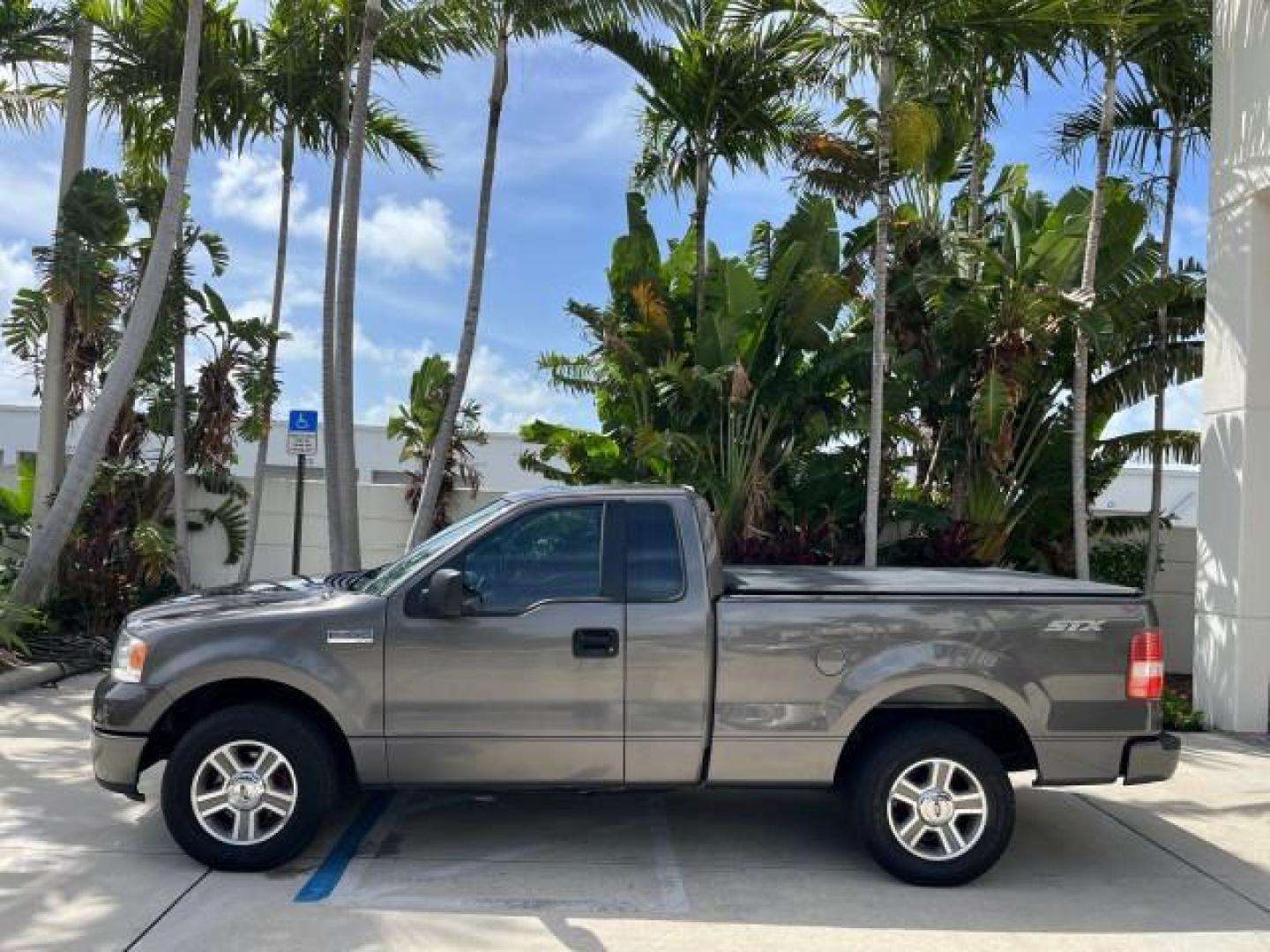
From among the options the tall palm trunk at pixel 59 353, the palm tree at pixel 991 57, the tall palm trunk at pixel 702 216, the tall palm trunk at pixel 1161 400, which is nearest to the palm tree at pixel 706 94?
the tall palm trunk at pixel 702 216

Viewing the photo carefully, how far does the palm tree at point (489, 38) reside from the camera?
1215cm

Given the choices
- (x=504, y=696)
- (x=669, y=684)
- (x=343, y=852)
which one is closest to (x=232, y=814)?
(x=343, y=852)

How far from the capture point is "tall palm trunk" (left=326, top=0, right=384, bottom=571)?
11.9 metres

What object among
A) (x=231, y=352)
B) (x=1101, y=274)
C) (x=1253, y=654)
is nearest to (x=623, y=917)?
(x=1253, y=654)

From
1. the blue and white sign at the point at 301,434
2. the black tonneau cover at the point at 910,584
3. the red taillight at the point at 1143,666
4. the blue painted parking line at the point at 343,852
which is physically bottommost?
the blue painted parking line at the point at 343,852

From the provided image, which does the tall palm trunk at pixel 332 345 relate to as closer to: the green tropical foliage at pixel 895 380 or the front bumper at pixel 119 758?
the green tropical foliage at pixel 895 380

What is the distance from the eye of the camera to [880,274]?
11.0 meters

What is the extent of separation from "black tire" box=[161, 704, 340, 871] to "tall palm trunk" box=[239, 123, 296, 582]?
345 inches

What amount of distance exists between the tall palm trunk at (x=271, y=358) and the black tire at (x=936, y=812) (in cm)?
1010

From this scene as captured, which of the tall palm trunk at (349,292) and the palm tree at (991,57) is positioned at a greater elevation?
the palm tree at (991,57)

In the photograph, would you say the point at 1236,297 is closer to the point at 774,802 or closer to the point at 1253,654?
the point at 1253,654

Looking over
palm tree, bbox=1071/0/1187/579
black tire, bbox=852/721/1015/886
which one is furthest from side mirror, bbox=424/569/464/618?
palm tree, bbox=1071/0/1187/579

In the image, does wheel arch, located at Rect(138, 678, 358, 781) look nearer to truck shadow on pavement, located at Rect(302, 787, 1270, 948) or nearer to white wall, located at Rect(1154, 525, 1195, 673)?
truck shadow on pavement, located at Rect(302, 787, 1270, 948)

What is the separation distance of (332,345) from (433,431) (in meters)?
3.40
